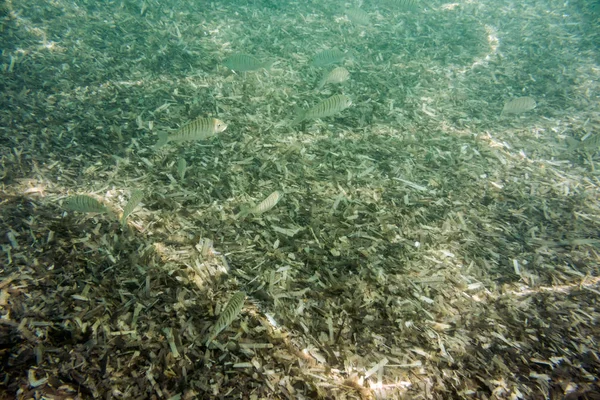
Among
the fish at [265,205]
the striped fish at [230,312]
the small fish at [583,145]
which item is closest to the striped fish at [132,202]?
the fish at [265,205]

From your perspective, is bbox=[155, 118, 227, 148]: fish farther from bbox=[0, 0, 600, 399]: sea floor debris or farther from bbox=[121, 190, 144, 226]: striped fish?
bbox=[121, 190, 144, 226]: striped fish

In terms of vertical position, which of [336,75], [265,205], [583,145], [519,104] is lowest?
[583,145]

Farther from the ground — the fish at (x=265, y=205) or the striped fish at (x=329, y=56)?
the striped fish at (x=329, y=56)

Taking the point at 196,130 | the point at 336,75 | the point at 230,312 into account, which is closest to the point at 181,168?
the point at 196,130

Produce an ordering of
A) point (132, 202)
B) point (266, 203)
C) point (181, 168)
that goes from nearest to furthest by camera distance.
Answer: point (132, 202) < point (266, 203) < point (181, 168)

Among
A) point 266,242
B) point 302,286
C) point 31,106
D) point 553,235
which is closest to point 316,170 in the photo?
point 266,242

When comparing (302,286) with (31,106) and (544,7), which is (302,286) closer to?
(31,106)

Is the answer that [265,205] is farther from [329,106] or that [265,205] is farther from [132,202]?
[329,106]

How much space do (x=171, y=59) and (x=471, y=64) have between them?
7.64 metres

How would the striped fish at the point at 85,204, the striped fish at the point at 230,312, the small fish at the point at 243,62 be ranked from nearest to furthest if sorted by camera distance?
1. the striped fish at the point at 230,312
2. the striped fish at the point at 85,204
3. the small fish at the point at 243,62

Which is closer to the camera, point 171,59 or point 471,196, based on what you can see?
point 471,196

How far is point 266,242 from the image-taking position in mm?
3645

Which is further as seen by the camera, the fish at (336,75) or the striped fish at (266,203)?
the fish at (336,75)

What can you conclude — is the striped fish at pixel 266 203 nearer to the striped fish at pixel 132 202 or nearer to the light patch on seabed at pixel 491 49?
the striped fish at pixel 132 202
